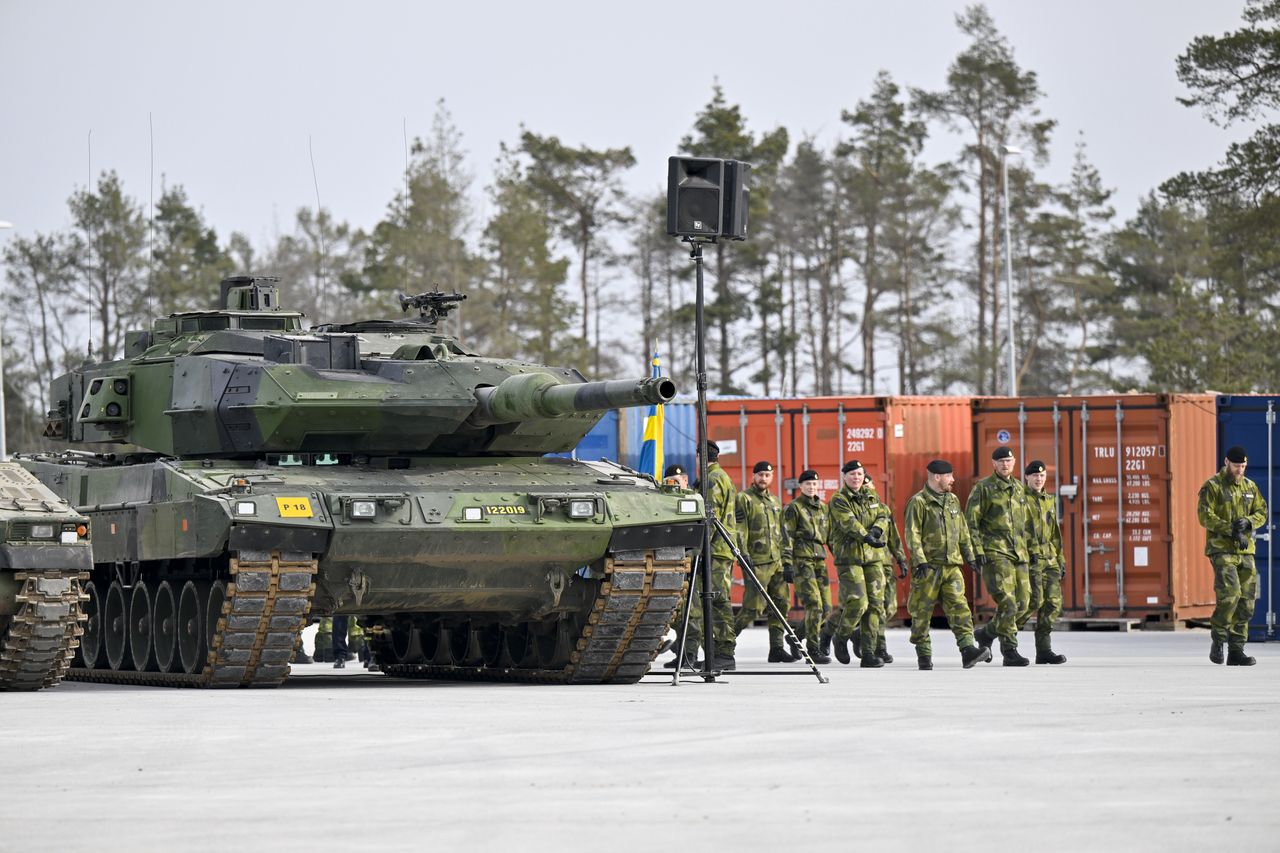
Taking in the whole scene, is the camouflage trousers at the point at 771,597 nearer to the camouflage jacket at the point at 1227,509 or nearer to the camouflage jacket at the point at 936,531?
the camouflage jacket at the point at 936,531

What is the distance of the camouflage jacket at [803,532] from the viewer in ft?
69.4

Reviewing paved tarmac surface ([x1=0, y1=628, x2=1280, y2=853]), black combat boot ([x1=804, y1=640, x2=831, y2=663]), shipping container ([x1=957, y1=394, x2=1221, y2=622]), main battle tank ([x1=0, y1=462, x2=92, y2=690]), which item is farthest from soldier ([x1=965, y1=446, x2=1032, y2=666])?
main battle tank ([x1=0, y1=462, x2=92, y2=690])

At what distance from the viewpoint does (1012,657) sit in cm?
1947

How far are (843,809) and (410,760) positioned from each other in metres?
2.75

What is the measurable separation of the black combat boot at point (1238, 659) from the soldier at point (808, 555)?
384 cm

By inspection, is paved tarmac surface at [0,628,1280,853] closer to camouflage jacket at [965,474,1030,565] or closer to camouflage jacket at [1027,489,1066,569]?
camouflage jacket at [965,474,1030,565]

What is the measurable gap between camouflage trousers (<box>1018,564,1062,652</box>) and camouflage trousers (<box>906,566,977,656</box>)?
87 centimetres

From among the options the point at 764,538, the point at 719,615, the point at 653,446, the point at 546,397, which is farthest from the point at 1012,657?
the point at 546,397

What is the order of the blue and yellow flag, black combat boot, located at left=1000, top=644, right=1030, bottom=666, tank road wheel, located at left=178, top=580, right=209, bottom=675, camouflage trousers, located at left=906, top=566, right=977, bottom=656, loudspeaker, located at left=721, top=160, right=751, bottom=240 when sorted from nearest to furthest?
loudspeaker, located at left=721, top=160, right=751, bottom=240 → tank road wheel, located at left=178, top=580, right=209, bottom=675 → camouflage trousers, located at left=906, top=566, right=977, bottom=656 → black combat boot, located at left=1000, top=644, right=1030, bottom=666 → the blue and yellow flag

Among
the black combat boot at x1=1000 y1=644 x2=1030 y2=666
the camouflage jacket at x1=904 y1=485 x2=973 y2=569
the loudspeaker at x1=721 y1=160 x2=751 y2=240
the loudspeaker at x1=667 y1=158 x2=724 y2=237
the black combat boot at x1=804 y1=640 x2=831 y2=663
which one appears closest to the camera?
the loudspeaker at x1=667 y1=158 x2=724 y2=237

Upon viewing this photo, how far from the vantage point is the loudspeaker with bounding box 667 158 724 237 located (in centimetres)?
1625

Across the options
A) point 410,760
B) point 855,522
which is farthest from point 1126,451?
point 410,760

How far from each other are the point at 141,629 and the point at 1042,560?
8.00 m

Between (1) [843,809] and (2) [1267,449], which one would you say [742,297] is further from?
(1) [843,809]
